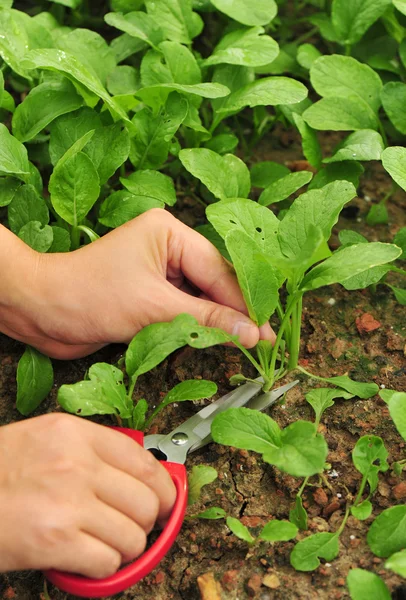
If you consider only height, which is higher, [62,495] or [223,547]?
[62,495]

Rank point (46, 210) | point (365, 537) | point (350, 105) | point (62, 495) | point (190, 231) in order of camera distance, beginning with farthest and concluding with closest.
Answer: point (350, 105) < point (46, 210) < point (190, 231) < point (365, 537) < point (62, 495)

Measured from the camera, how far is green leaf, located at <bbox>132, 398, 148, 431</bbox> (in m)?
1.03

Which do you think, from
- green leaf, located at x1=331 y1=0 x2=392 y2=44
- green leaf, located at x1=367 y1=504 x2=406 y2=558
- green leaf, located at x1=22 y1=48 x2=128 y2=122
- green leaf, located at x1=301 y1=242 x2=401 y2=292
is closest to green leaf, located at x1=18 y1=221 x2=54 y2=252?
green leaf, located at x1=22 y1=48 x2=128 y2=122

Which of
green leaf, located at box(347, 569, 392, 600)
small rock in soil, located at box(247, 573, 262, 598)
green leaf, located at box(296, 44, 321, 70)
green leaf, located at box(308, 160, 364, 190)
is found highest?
green leaf, located at box(296, 44, 321, 70)

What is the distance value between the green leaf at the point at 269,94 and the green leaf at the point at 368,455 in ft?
1.96

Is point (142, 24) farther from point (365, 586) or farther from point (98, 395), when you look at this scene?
point (365, 586)

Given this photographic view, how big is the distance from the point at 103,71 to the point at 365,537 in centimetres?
99

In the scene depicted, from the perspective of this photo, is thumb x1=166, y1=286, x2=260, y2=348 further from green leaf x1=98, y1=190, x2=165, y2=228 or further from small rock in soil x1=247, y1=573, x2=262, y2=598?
small rock in soil x1=247, y1=573, x2=262, y2=598

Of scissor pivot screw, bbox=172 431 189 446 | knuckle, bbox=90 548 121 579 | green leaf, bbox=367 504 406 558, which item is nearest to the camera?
knuckle, bbox=90 548 121 579

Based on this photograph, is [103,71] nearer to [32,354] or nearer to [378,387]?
[32,354]

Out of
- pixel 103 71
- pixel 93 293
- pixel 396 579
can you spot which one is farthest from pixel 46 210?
pixel 396 579

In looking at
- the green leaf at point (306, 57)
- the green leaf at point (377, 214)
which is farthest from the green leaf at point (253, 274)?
the green leaf at point (306, 57)

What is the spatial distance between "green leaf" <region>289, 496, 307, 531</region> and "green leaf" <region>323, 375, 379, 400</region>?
0.20 meters

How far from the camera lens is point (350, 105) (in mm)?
1345
